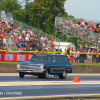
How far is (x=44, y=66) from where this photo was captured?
17109 millimetres

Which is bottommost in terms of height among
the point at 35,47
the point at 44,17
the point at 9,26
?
the point at 35,47

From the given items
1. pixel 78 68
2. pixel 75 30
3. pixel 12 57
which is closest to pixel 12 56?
pixel 12 57

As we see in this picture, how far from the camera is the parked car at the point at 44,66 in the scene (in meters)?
17.0

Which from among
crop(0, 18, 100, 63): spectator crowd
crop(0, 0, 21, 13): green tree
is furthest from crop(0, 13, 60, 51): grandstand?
crop(0, 0, 21, 13): green tree

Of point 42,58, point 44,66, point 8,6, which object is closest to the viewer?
point 44,66

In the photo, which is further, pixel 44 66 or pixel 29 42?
pixel 29 42

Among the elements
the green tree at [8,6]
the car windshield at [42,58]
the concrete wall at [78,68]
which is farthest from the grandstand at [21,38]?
the green tree at [8,6]

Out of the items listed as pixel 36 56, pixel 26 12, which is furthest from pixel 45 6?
pixel 36 56

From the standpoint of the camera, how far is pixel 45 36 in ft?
99.0

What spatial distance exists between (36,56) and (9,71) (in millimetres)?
5384

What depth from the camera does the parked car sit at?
17.0m

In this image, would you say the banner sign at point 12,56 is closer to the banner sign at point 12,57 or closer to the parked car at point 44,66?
the banner sign at point 12,57

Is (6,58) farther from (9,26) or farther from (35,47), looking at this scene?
(9,26)

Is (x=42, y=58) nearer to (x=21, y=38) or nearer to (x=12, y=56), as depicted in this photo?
(x=12, y=56)
